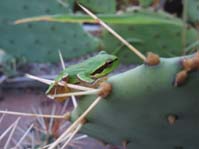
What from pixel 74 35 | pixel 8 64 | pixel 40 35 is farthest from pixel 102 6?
pixel 8 64

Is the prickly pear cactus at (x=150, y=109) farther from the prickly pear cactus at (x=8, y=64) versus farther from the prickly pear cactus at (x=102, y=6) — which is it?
the prickly pear cactus at (x=8, y=64)

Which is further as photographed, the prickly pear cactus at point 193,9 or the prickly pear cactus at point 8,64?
the prickly pear cactus at point 8,64

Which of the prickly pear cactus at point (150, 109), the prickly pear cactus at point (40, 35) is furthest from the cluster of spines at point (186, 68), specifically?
the prickly pear cactus at point (40, 35)

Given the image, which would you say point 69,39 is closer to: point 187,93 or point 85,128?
point 85,128

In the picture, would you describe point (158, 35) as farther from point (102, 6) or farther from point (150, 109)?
point (150, 109)

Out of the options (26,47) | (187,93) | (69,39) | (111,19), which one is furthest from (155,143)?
(26,47)

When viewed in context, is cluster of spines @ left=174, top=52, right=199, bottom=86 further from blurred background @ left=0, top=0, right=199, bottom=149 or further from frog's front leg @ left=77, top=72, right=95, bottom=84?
blurred background @ left=0, top=0, right=199, bottom=149
